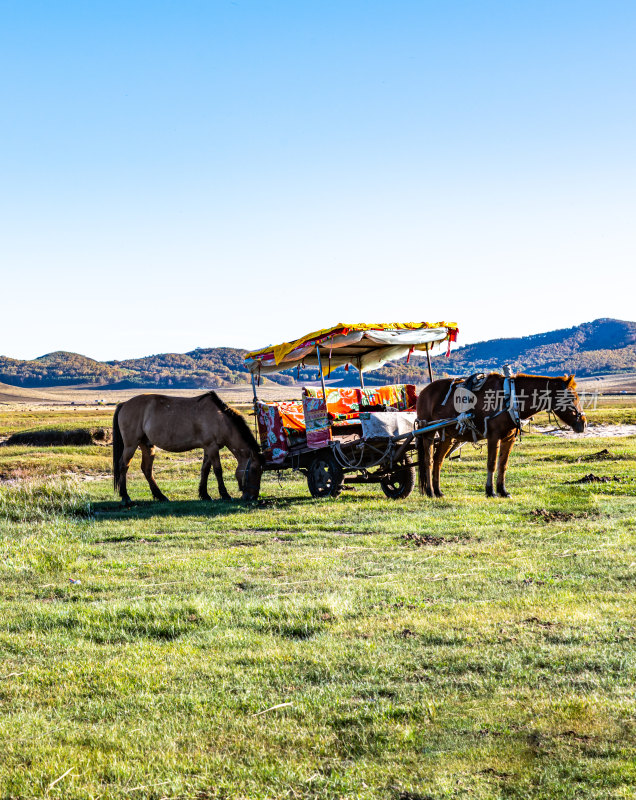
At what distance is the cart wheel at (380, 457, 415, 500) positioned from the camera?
14.9 metres

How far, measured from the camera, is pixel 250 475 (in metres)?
14.9

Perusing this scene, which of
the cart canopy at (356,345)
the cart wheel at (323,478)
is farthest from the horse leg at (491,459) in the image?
the cart wheel at (323,478)

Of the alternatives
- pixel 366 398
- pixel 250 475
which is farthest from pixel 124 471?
pixel 366 398

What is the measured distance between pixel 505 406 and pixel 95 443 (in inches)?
800

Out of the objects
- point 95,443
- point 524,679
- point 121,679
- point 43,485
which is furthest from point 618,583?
point 95,443

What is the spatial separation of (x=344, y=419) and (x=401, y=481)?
179cm

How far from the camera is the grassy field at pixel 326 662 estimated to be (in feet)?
12.6

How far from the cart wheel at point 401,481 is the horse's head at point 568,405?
308cm

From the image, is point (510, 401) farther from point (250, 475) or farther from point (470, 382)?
point (250, 475)

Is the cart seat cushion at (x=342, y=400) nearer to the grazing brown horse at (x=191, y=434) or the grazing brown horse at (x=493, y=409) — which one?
the grazing brown horse at (x=493, y=409)

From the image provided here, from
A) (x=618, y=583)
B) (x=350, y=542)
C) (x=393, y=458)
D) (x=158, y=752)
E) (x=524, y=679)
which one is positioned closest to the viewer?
(x=158, y=752)

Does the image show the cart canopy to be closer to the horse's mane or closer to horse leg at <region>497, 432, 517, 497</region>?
the horse's mane

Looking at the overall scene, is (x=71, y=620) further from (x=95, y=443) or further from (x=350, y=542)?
(x=95, y=443)

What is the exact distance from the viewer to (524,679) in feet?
16.1
